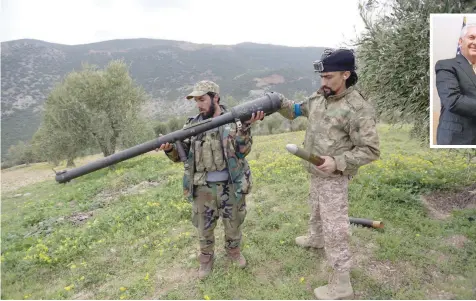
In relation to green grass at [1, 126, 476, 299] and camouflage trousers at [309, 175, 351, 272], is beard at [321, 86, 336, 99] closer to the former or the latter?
camouflage trousers at [309, 175, 351, 272]

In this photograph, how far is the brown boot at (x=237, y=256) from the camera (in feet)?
16.7

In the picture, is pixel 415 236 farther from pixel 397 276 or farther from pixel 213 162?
pixel 213 162

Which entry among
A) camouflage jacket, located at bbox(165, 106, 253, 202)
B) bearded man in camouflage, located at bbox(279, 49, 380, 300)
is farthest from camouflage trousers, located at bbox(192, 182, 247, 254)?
bearded man in camouflage, located at bbox(279, 49, 380, 300)

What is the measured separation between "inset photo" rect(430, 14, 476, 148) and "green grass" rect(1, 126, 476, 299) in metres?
2.03

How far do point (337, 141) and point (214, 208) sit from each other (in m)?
2.06

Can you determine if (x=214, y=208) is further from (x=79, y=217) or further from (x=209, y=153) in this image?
(x=79, y=217)

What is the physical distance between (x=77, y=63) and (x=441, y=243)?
17176cm

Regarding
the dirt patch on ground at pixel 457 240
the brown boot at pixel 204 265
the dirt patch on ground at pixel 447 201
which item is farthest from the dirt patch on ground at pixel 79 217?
the dirt patch on ground at pixel 447 201

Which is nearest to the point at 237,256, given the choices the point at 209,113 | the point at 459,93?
the point at 209,113

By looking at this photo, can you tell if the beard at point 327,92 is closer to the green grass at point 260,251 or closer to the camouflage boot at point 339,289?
the camouflage boot at point 339,289

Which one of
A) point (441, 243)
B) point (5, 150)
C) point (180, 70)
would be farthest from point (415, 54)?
point (180, 70)

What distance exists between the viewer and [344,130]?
387cm

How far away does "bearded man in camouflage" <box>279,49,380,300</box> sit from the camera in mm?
3662

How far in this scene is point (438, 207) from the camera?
22.6 feet
